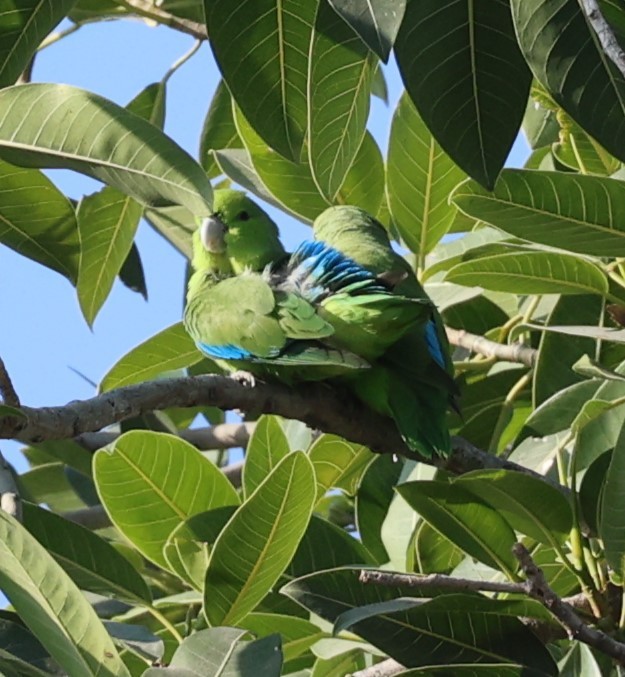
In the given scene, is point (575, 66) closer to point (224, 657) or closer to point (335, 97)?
point (335, 97)

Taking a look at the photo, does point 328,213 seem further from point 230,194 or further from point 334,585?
point 334,585

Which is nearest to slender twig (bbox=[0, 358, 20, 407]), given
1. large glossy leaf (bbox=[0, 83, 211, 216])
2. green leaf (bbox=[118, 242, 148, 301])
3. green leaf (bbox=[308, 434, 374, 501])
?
large glossy leaf (bbox=[0, 83, 211, 216])

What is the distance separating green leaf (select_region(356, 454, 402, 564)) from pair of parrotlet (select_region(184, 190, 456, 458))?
20 cm

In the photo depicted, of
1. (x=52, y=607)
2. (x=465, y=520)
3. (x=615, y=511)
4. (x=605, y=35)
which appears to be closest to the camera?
(x=605, y=35)

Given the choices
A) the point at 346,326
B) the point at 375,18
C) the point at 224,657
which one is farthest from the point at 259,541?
the point at 375,18

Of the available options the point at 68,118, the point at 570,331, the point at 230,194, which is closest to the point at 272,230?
the point at 230,194

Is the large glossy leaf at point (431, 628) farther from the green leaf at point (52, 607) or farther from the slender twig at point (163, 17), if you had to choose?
the slender twig at point (163, 17)

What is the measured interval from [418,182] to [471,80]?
1106mm

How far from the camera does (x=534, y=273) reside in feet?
9.21

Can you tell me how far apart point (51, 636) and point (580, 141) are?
6.31 ft

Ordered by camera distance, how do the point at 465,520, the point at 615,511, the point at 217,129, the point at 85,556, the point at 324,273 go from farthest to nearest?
the point at 217,129 < the point at 324,273 < the point at 85,556 < the point at 465,520 < the point at 615,511

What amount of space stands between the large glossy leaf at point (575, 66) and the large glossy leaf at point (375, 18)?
0.23 meters

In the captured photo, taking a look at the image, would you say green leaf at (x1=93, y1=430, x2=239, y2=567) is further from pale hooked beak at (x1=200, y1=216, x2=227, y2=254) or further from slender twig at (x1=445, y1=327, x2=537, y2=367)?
pale hooked beak at (x1=200, y1=216, x2=227, y2=254)

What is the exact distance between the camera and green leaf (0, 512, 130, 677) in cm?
179
